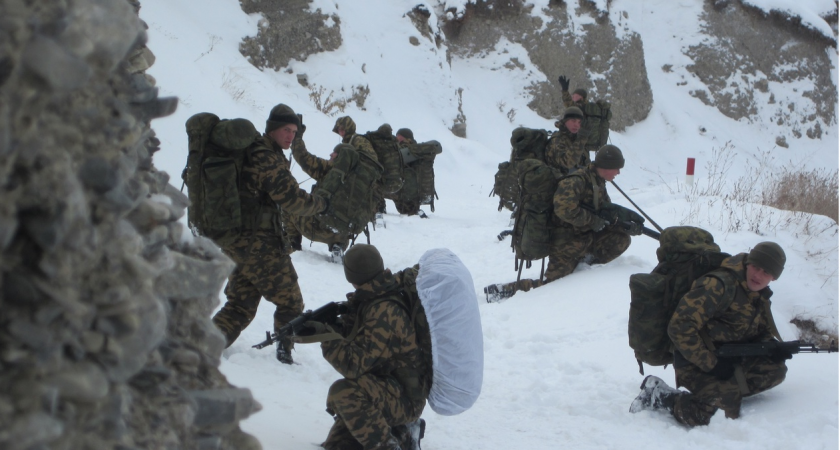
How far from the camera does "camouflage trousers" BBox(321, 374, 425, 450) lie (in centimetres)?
296

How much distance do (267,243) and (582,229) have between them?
3495mm

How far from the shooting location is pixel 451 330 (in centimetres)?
302

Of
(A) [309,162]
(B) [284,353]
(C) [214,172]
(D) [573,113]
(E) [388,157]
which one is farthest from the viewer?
(E) [388,157]

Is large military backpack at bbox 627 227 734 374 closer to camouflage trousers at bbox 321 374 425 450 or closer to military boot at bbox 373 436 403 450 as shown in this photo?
camouflage trousers at bbox 321 374 425 450

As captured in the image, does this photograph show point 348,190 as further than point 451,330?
Yes

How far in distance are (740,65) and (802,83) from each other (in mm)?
2706

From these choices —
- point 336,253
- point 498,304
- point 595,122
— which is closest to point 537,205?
point 498,304

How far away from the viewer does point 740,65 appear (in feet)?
82.8

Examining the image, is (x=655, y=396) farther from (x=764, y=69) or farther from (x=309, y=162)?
(x=764, y=69)

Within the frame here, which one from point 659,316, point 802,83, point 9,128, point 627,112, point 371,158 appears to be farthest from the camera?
point 802,83

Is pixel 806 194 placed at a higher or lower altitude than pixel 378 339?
lower

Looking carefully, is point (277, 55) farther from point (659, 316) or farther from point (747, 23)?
point (747, 23)

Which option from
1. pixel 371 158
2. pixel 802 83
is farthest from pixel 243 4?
pixel 802 83

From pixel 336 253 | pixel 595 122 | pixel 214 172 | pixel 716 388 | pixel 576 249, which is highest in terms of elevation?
pixel 214 172
